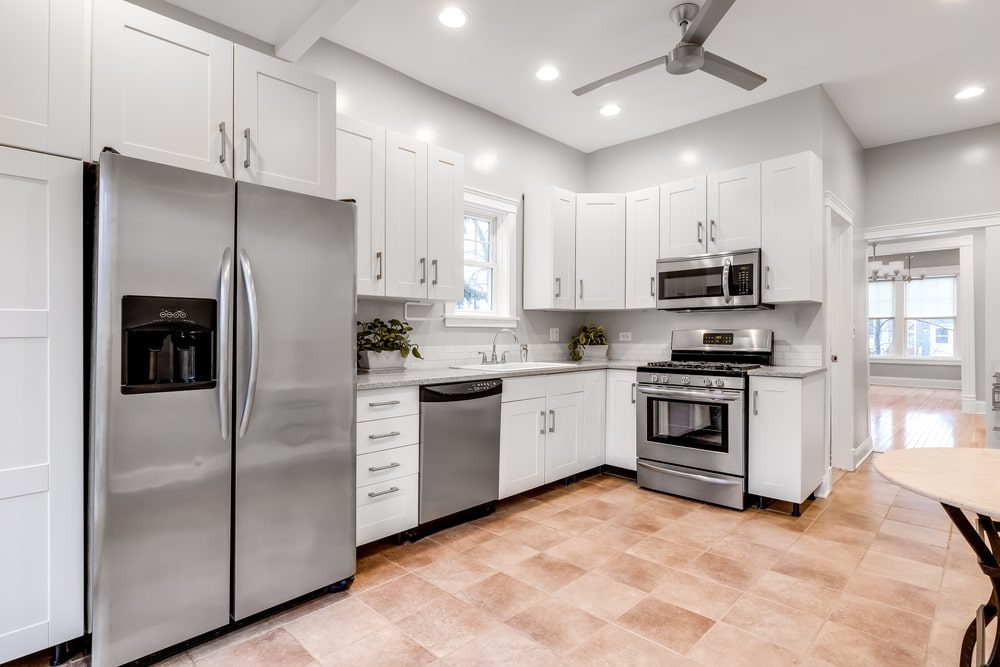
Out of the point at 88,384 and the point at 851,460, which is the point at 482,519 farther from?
the point at 851,460

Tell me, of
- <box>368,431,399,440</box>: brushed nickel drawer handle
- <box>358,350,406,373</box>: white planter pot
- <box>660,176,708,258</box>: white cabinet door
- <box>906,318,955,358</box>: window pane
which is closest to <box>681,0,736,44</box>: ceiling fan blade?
<box>660,176,708,258</box>: white cabinet door

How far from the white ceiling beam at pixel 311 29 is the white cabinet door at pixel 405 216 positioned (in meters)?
0.60

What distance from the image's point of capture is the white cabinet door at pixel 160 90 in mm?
1930

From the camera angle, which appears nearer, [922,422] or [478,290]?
[478,290]

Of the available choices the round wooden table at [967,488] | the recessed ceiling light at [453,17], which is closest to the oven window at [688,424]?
the round wooden table at [967,488]

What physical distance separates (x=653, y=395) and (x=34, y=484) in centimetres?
337

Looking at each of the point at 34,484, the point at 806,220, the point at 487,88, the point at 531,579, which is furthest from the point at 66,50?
the point at 806,220

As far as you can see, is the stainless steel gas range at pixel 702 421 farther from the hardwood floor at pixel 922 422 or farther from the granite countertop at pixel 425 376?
the hardwood floor at pixel 922 422

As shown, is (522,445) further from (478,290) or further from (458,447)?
(478,290)

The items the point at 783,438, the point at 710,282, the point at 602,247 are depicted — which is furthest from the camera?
the point at 602,247

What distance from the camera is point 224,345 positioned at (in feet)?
6.46

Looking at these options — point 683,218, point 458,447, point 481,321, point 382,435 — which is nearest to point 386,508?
point 382,435

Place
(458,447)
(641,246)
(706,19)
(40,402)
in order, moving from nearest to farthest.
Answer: (40,402), (706,19), (458,447), (641,246)

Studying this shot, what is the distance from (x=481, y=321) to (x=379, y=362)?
1.09 metres
